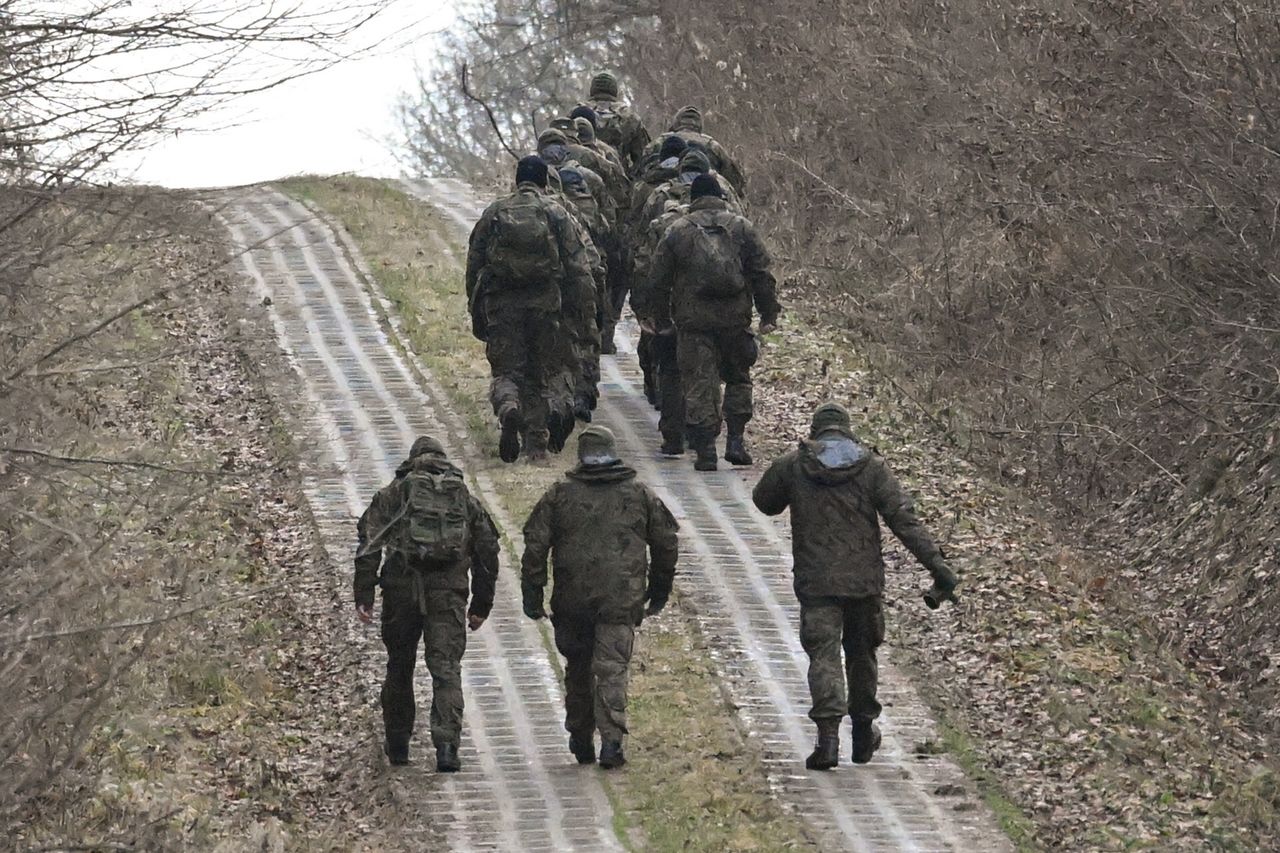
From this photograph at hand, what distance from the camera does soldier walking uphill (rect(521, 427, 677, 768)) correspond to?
12.5 m

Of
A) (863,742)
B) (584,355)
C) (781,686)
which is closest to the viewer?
(863,742)

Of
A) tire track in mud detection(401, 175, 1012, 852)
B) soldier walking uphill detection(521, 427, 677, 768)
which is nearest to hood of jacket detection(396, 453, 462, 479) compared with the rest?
soldier walking uphill detection(521, 427, 677, 768)

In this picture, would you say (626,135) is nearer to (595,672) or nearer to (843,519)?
(843,519)

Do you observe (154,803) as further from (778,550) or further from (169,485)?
(778,550)

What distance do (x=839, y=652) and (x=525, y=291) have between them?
20.8 feet

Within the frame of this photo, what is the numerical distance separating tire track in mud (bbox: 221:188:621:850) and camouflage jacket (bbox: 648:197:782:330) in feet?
7.36

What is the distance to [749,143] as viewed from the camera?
3122cm

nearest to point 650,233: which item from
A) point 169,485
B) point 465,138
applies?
point 169,485

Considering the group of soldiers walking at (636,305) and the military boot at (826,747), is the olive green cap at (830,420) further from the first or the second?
the group of soldiers walking at (636,305)

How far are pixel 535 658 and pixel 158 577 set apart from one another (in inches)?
136

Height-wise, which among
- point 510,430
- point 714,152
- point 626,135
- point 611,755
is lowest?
point 611,755

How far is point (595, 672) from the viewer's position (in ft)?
41.0

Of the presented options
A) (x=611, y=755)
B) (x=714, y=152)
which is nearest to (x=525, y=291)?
(x=714, y=152)

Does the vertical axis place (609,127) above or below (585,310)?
above
